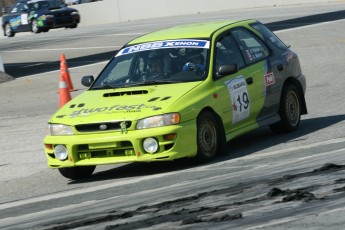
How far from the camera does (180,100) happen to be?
10.6 meters

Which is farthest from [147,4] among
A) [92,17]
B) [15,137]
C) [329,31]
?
[15,137]

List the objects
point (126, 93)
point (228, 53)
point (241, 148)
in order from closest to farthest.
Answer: point (126, 93)
point (241, 148)
point (228, 53)

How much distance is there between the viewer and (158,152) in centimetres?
1041

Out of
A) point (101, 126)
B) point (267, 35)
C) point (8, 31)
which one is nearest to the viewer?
point (101, 126)

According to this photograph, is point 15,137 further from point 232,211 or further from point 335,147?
point 232,211

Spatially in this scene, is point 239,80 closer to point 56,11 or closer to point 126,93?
point 126,93

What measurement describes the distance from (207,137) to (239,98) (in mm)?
873

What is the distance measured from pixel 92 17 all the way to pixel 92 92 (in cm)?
4359

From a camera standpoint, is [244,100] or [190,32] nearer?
A: [244,100]

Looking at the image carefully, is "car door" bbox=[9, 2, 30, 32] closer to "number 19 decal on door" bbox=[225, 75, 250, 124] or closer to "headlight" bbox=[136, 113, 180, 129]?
"number 19 decal on door" bbox=[225, 75, 250, 124]

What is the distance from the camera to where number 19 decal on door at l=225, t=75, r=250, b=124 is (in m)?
11.4

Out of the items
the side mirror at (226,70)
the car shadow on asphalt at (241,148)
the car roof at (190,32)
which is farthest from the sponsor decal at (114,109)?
the car roof at (190,32)

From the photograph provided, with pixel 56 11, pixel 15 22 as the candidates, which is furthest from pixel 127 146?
pixel 15 22

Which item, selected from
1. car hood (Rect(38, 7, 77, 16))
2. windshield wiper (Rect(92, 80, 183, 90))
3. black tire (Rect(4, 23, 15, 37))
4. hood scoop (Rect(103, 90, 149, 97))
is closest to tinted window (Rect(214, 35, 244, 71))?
windshield wiper (Rect(92, 80, 183, 90))
